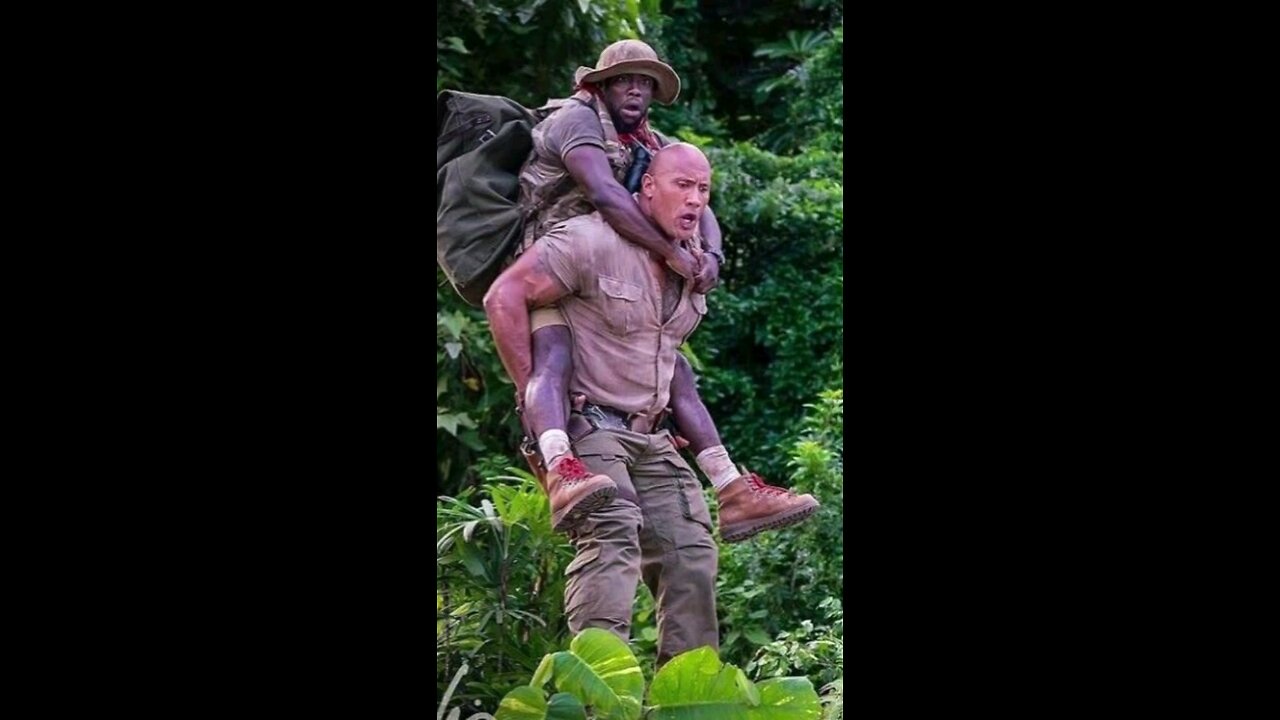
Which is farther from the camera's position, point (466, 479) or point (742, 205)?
point (742, 205)

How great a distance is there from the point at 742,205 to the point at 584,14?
1.70 metres

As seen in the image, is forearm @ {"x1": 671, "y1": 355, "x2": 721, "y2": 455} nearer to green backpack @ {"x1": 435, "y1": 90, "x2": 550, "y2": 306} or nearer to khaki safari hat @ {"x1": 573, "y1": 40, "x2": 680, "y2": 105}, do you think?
green backpack @ {"x1": 435, "y1": 90, "x2": 550, "y2": 306}

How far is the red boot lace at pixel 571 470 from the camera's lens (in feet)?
15.8

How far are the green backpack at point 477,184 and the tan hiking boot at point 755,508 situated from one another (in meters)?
0.92

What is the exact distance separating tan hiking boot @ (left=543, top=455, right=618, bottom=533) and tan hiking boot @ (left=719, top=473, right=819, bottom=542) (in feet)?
1.30

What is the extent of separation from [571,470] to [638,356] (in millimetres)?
446

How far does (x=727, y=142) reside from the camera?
10766 mm

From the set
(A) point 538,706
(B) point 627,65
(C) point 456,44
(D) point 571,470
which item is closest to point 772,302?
(C) point 456,44

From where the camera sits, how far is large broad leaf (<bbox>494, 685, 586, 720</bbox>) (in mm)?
4633

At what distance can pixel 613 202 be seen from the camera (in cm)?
503

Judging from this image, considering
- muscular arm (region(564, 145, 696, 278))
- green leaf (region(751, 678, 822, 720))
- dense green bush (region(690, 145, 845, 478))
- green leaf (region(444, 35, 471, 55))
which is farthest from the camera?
dense green bush (region(690, 145, 845, 478))

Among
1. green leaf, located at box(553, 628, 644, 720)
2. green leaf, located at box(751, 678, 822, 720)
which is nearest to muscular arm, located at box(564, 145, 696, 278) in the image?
green leaf, located at box(553, 628, 644, 720)
